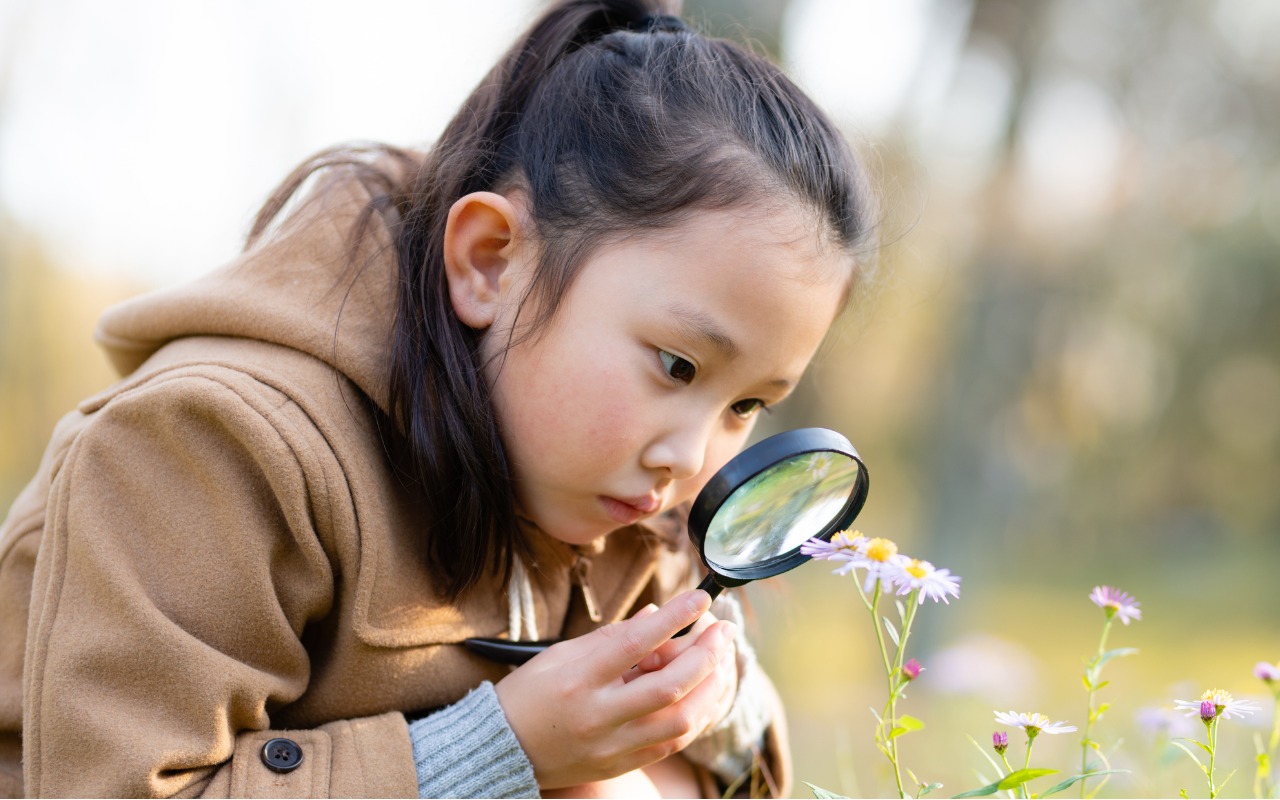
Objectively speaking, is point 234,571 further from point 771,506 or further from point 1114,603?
point 1114,603

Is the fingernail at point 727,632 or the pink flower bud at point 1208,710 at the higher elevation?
the pink flower bud at point 1208,710

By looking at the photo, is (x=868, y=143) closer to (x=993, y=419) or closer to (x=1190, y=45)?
(x=993, y=419)

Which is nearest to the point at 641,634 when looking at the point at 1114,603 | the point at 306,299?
the point at 1114,603

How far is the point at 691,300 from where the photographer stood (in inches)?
59.6

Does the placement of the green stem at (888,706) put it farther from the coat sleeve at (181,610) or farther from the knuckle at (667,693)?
the coat sleeve at (181,610)

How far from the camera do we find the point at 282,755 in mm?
1440

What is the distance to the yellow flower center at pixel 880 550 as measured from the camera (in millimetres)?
1246

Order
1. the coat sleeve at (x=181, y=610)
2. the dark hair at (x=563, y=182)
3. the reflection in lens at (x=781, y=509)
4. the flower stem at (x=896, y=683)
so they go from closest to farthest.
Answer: the flower stem at (x=896, y=683)
the coat sleeve at (x=181, y=610)
the reflection in lens at (x=781, y=509)
the dark hair at (x=563, y=182)

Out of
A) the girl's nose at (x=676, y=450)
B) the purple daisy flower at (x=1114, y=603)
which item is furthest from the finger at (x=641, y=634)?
the purple daisy flower at (x=1114, y=603)

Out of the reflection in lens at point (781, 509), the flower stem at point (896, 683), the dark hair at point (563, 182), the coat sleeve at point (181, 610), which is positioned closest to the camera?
the flower stem at point (896, 683)

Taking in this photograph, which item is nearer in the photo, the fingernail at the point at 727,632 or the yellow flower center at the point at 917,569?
the yellow flower center at the point at 917,569

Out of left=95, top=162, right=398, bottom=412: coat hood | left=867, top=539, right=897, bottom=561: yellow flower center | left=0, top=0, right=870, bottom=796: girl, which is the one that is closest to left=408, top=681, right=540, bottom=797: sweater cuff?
left=0, top=0, right=870, bottom=796: girl

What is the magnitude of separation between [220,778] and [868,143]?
155cm

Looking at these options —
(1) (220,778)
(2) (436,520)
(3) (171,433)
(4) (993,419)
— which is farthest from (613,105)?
(4) (993,419)
